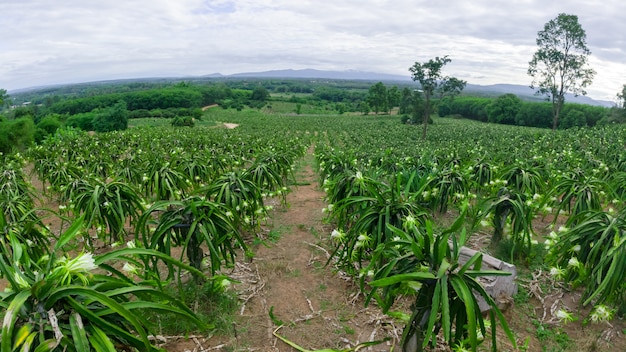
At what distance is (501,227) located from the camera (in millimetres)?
5238

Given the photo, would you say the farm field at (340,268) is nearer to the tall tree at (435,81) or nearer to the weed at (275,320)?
the weed at (275,320)

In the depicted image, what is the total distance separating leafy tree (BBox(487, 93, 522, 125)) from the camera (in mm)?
55412

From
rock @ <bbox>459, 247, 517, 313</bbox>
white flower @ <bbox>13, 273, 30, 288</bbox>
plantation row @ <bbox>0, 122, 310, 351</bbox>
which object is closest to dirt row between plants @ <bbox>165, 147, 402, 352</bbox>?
plantation row @ <bbox>0, 122, 310, 351</bbox>

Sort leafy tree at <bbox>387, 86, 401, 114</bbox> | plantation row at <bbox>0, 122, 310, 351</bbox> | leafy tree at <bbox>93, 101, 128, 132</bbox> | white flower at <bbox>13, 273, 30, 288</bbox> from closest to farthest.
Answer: plantation row at <bbox>0, 122, 310, 351</bbox> → white flower at <bbox>13, 273, 30, 288</bbox> → leafy tree at <bbox>93, 101, 128, 132</bbox> → leafy tree at <bbox>387, 86, 401, 114</bbox>

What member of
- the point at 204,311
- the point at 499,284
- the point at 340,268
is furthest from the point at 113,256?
the point at 499,284

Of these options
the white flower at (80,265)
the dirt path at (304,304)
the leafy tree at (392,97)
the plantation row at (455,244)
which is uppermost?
the leafy tree at (392,97)

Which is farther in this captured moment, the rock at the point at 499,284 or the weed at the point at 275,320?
the rock at the point at 499,284

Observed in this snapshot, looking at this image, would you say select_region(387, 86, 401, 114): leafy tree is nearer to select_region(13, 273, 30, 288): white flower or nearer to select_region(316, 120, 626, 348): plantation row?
select_region(316, 120, 626, 348): plantation row

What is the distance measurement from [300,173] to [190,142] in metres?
6.21

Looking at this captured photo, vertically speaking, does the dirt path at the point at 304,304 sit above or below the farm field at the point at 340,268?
below

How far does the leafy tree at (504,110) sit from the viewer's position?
182ft

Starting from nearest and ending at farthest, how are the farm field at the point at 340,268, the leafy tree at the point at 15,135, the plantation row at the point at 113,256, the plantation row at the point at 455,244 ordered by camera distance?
the plantation row at the point at 113,256 < the farm field at the point at 340,268 < the plantation row at the point at 455,244 < the leafy tree at the point at 15,135

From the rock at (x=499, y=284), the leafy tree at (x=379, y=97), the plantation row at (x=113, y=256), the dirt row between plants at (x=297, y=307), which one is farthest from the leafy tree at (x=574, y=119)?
the dirt row between plants at (x=297, y=307)

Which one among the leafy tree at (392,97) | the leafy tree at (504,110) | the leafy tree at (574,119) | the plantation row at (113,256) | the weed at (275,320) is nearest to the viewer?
the plantation row at (113,256)
